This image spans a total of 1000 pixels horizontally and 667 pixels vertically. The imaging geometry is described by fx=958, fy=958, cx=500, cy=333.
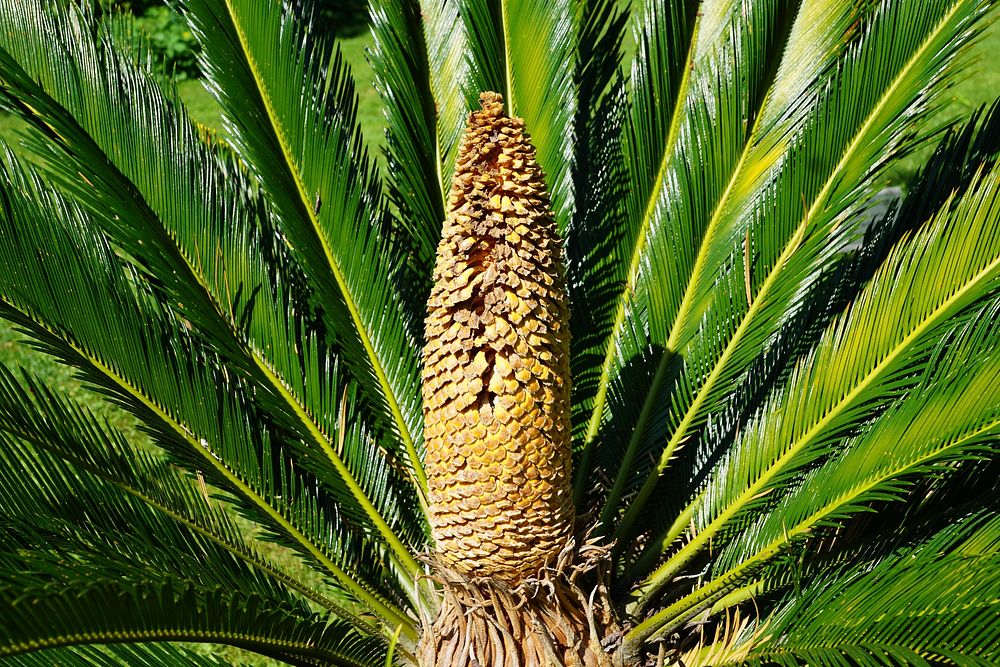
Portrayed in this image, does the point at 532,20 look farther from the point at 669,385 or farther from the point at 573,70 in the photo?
the point at 669,385

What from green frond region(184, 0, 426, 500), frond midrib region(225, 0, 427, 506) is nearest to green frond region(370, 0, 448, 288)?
green frond region(184, 0, 426, 500)

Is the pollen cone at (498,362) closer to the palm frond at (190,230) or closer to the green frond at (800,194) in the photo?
the palm frond at (190,230)

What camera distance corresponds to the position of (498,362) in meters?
2.16

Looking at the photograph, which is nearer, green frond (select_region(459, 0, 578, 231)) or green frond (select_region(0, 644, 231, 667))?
green frond (select_region(0, 644, 231, 667))

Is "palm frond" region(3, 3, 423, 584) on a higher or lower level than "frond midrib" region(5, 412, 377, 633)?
higher

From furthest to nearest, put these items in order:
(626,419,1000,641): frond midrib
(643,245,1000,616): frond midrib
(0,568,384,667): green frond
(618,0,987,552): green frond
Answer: (618,0,987,552): green frond
(643,245,1000,616): frond midrib
(626,419,1000,641): frond midrib
(0,568,384,667): green frond

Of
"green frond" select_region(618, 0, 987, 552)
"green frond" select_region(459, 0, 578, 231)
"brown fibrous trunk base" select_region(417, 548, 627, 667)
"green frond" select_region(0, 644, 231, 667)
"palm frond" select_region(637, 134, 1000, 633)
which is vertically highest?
"green frond" select_region(459, 0, 578, 231)

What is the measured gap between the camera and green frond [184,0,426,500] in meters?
2.73

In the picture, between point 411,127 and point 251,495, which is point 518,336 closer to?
point 251,495

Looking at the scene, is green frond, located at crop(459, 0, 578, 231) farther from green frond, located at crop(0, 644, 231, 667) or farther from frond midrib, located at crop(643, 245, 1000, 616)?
green frond, located at crop(0, 644, 231, 667)

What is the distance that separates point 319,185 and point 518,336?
0.99 m

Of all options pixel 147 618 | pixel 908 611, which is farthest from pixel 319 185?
pixel 908 611

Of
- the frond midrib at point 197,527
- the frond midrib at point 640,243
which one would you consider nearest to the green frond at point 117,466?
the frond midrib at point 197,527

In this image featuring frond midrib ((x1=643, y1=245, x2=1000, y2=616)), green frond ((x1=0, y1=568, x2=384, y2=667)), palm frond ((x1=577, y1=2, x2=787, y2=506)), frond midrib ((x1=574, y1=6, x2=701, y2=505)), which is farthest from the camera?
frond midrib ((x1=574, y1=6, x2=701, y2=505))
